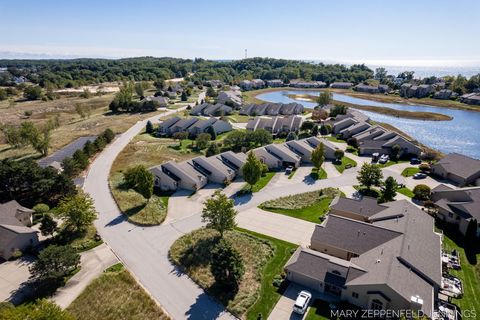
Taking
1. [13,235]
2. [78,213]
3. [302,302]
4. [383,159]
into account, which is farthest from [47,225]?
[383,159]

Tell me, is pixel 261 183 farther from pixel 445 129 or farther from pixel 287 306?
pixel 445 129

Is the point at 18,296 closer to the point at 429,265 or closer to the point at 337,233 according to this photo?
the point at 337,233

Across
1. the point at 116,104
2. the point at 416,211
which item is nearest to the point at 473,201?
the point at 416,211

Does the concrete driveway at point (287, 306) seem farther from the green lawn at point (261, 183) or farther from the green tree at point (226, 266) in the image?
the green lawn at point (261, 183)

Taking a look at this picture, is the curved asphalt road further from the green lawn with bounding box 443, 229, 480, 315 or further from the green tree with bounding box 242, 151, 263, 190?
the green lawn with bounding box 443, 229, 480, 315

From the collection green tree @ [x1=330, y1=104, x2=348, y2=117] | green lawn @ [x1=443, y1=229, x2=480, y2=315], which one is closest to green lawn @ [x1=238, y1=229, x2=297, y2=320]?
green lawn @ [x1=443, y1=229, x2=480, y2=315]
